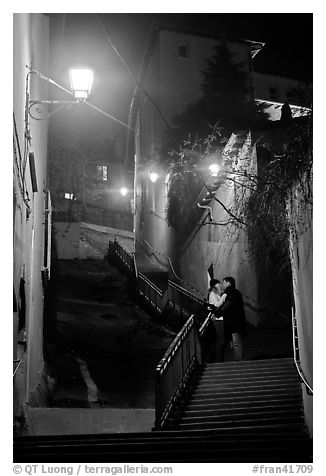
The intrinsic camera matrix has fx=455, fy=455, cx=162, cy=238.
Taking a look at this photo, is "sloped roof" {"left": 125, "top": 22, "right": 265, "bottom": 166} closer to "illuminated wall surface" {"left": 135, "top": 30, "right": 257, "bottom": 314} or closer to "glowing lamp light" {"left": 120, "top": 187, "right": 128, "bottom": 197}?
"illuminated wall surface" {"left": 135, "top": 30, "right": 257, "bottom": 314}

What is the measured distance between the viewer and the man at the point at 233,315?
878 cm

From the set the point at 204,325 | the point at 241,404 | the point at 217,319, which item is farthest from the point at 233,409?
the point at 204,325

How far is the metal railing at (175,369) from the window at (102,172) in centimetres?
3132

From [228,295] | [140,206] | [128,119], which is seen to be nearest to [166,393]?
[228,295]

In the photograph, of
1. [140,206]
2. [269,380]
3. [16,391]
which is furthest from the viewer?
[140,206]

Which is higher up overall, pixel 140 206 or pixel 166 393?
pixel 140 206

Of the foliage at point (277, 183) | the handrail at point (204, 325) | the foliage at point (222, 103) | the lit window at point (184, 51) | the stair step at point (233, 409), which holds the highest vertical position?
the lit window at point (184, 51)

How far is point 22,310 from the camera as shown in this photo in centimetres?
653

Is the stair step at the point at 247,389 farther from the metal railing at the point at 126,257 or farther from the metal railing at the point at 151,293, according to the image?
the metal railing at the point at 126,257

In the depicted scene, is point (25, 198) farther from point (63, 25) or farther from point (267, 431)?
point (267, 431)

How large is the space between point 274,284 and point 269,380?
5.58m

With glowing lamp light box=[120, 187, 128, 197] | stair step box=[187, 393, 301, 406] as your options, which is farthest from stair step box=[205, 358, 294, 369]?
glowing lamp light box=[120, 187, 128, 197]

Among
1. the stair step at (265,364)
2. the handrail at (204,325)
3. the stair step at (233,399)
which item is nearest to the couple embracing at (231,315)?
the stair step at (265,364)

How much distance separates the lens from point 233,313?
8.77 m
